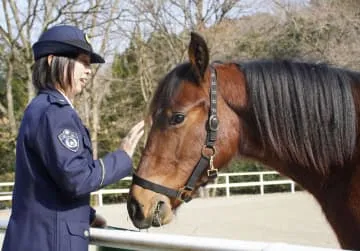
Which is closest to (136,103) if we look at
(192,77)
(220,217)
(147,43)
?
(147,43)

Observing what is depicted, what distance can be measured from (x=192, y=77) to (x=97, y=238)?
3.14ft

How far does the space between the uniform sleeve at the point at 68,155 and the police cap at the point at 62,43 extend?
0.90ft

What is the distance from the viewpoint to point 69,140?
228 centimetres

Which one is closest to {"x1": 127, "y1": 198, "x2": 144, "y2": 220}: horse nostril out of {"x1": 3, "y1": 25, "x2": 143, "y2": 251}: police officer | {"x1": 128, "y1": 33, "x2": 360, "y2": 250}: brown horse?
{"x1": 128, "y1": 33, "x2": 360, "y2": 250}: brown horse

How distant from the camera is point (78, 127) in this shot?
2.38 meters

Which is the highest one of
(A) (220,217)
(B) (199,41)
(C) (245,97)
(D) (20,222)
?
(B) (199,41)

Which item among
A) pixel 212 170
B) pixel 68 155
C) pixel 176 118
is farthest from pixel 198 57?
pixel 68 155

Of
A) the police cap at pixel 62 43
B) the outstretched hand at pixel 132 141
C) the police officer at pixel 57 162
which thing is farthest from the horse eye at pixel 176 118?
the police cap at pixel 62 43

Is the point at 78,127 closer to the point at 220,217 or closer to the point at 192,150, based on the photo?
the point at 192,150

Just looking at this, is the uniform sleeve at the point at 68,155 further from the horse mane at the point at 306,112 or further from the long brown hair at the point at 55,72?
the horse mane at the point at 306,112

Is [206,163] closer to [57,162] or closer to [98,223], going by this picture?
[98,223]

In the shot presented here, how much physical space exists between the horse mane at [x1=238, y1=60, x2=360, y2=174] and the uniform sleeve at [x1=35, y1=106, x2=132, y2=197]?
90cm

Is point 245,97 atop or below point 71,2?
below

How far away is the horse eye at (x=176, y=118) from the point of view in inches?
111
